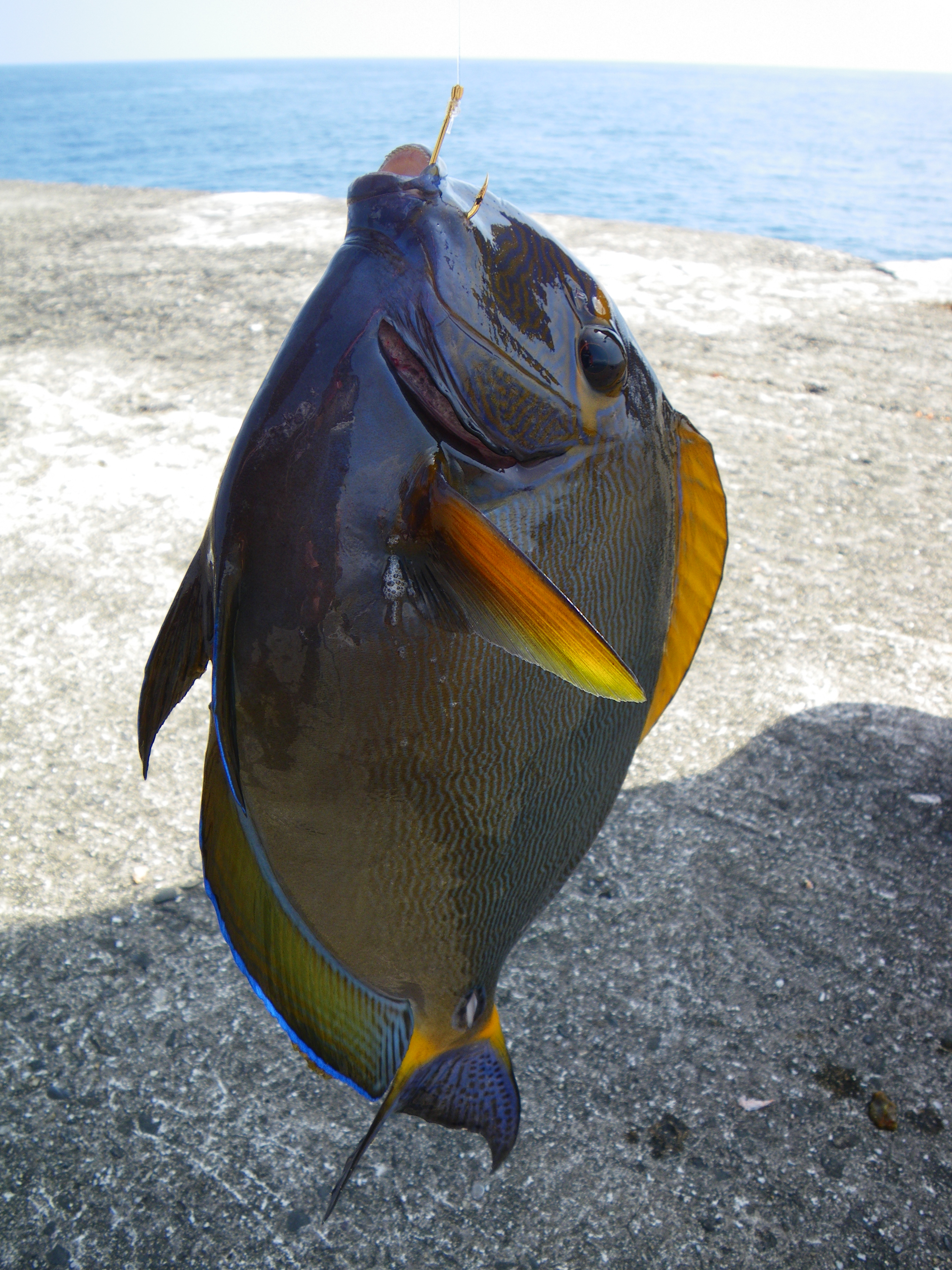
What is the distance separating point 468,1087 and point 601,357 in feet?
3.08

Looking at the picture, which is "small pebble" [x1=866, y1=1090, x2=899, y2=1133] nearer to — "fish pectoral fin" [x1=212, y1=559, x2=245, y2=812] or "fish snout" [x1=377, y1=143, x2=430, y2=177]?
"fish pectoral fin" [x1=212, y1=559, x2=245, y2=812]

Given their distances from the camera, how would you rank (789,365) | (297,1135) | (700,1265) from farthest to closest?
(789,365) < (297,1135) < (700,1265)

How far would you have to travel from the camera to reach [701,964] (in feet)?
6.81

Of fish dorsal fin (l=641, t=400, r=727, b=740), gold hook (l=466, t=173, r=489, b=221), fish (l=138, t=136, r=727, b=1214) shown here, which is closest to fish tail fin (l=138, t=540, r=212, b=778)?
fish (l=138, t=136, r=727, b=1214)

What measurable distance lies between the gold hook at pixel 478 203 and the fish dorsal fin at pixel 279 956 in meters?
0.63

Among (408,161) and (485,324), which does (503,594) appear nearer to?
(485,324)

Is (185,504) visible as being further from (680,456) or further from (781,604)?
(680,456)

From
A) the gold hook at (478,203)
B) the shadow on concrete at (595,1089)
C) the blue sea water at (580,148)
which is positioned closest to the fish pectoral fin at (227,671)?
the gold hook at (478,203)

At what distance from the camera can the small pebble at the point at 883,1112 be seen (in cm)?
175

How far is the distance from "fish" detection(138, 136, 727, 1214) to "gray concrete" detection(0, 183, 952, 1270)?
0.60m

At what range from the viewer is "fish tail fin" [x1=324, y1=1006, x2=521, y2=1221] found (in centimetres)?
118

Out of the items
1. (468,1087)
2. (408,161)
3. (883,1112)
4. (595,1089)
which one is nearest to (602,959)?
(595,1089)

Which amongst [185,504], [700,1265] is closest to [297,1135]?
[700,1265]

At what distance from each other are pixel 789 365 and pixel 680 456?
179 inches
